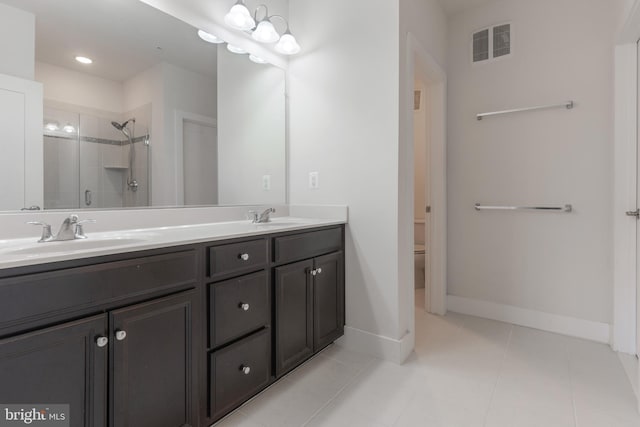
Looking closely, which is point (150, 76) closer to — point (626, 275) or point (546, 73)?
point (546, 73)

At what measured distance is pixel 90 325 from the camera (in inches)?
36.3

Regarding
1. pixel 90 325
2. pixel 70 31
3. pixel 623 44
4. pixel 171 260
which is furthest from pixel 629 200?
pixel 70 31

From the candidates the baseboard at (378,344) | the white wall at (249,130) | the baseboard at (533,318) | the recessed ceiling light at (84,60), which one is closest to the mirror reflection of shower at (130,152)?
the recessed ceiling light at (84,60)

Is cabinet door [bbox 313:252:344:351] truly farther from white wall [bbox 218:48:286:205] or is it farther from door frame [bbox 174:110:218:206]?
door frame [bbox 174:110:218:206]

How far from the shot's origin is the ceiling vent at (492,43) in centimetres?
246

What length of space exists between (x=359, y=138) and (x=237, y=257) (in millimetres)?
1125

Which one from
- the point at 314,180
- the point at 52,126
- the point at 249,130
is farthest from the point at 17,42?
the point at 314,180

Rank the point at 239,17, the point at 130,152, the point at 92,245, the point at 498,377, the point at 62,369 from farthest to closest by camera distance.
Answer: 1. the point at 239,17
2. the point at 498,377
3. the point at 130,152
4. the point at 92,245
5. the point at 62,369

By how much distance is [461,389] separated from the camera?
162 cm

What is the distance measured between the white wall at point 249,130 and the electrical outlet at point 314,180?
0.23 meters

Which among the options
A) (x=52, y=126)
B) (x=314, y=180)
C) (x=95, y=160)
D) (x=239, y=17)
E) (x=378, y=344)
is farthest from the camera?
(x=314, y=180)

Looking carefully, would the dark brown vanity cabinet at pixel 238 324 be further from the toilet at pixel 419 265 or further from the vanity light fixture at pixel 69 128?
the toilet at pixel 419 265

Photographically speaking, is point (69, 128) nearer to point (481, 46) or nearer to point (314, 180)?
point (314, 180)

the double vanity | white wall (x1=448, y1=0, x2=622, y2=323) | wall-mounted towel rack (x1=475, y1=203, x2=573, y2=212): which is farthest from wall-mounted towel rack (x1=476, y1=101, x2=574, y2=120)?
the double vanity
